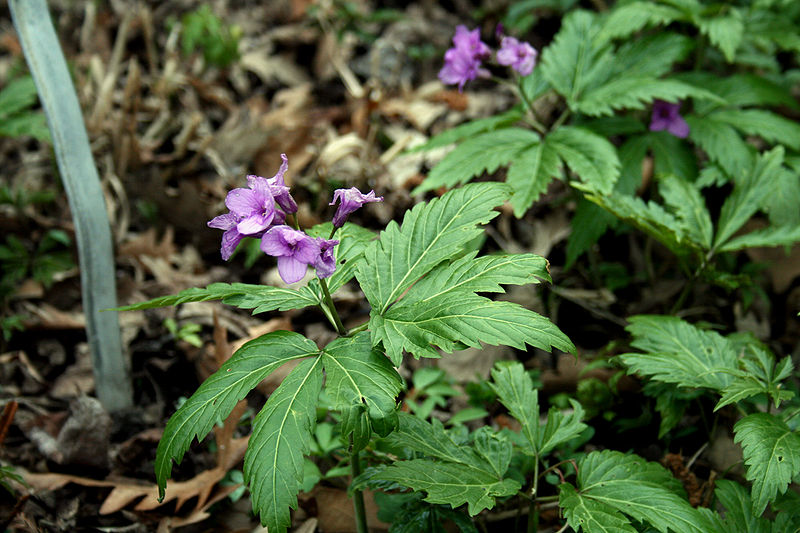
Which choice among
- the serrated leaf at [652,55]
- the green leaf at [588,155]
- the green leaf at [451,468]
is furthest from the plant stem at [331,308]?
the serrated leaf at [652,55]

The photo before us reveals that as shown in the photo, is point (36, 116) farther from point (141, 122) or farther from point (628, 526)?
point (628, 526)

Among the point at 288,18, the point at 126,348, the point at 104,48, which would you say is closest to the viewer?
the point at 126,348

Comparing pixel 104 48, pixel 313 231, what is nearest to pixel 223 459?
pixel 313 231

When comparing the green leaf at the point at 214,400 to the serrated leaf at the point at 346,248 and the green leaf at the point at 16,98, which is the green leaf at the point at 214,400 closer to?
the serrated leaf at the point at 346,248

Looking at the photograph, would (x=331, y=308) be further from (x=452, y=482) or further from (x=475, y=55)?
(x=475, y=55)

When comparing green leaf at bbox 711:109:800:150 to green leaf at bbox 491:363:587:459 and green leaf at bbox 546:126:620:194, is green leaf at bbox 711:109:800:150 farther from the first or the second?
green leaf at bbox 491:363:587:459

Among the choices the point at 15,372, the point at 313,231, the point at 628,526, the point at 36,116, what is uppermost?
the point at 313,231

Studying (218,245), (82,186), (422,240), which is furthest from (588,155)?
(218,245)
